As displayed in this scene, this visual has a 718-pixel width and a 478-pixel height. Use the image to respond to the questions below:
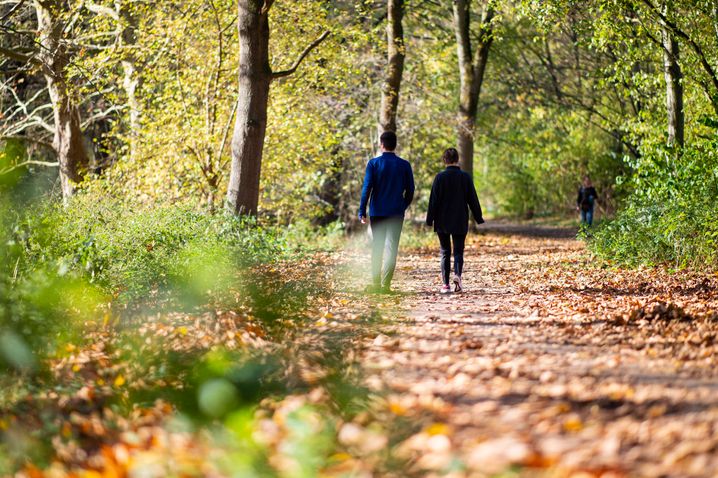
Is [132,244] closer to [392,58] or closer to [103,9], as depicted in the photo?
[103,9]

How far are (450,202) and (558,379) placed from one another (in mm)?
6031

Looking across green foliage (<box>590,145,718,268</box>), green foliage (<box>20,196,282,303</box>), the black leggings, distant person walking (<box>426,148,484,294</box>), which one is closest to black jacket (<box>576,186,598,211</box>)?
green foliage (<box>590,145,718,268</box>)

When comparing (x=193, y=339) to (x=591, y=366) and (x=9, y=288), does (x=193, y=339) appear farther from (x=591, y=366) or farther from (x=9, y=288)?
(x=591, y=366)

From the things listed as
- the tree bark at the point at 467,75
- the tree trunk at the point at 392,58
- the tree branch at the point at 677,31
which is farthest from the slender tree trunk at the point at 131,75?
the tree branch at the point at 677,31

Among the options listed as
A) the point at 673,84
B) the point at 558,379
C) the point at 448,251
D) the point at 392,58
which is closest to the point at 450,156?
the point at 448,251

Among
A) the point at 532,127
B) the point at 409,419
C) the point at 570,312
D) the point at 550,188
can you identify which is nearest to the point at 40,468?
the point at 409,419

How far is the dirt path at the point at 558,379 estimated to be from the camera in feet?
13.7

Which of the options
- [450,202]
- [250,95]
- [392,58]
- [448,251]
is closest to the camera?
[450,202]

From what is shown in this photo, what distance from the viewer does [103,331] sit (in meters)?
7.63

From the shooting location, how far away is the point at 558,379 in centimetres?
581

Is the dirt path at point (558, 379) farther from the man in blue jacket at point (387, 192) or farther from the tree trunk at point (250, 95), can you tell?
the tree trunk at point (250, 95)

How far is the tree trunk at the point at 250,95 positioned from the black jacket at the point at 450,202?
484 centimetres

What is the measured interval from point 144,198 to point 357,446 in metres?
13.7

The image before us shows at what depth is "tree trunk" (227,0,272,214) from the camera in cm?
1515
